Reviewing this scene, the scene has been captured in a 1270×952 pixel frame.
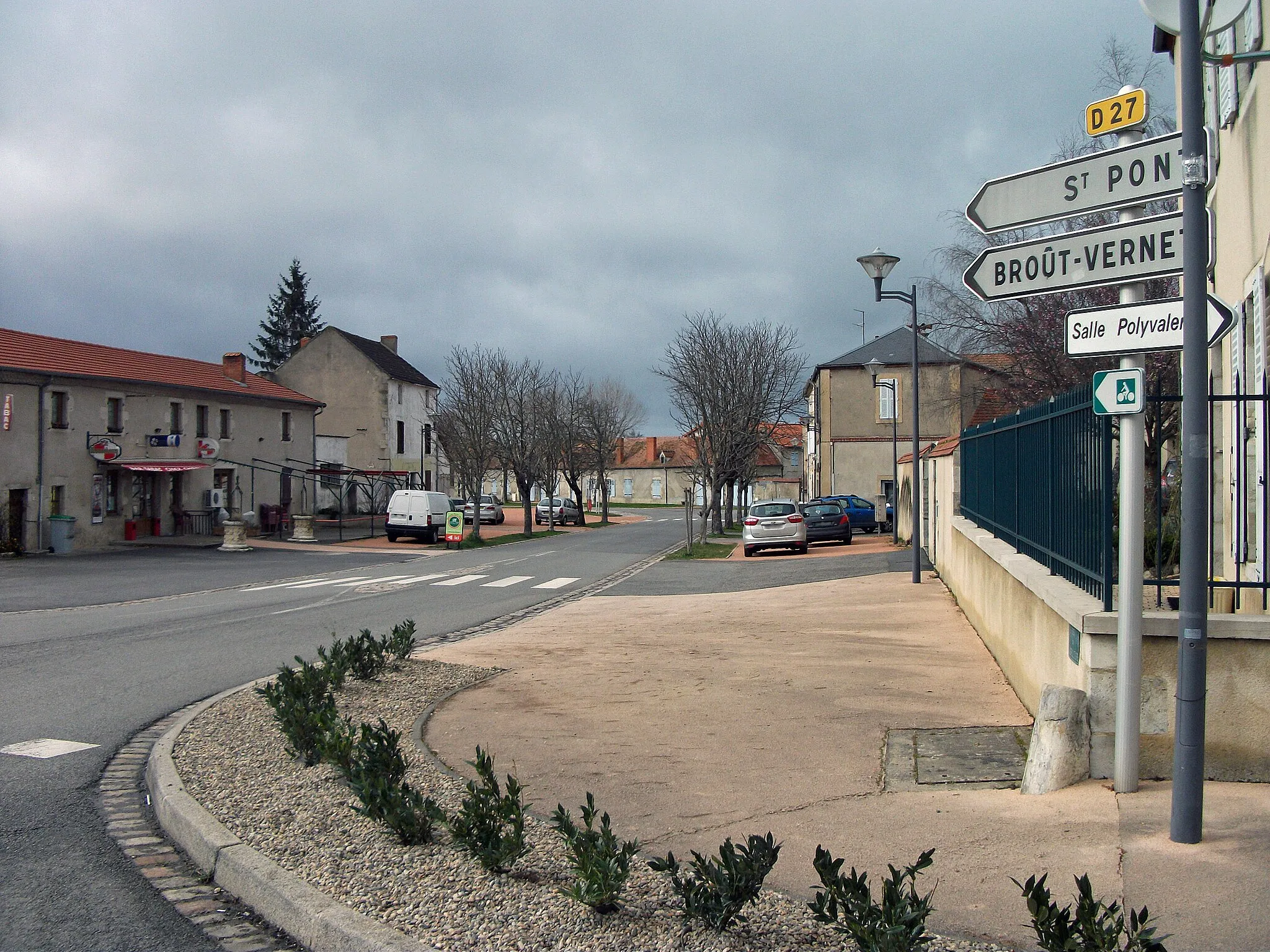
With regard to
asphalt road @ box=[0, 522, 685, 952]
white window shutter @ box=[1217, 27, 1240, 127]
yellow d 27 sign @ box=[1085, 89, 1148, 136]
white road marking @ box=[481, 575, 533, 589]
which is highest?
white window shutter @ box=[1217, 27, 1240, 127]

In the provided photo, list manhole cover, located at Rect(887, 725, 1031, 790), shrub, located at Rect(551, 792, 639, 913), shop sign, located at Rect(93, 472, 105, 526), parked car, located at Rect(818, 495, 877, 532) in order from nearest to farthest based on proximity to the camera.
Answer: shrub, located at Rect(551, 792, 639, 913) → manhole cover, located at Rect(887, 725, 1031, 790) → shop sign, located at Rect(93, 472, 105, 526) → parked car, located at Rect(818, 495, 877, 532)

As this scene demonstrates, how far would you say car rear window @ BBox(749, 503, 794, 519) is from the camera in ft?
102

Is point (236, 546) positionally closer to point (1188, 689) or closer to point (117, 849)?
point (117, 849)

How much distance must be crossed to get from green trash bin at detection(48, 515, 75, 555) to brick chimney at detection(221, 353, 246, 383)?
563 inches

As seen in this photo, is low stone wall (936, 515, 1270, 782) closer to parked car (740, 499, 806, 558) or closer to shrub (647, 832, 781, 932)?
shrub (647, 832, 781, 932)

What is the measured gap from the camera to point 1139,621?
520 cm

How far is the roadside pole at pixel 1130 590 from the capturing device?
5.17 m

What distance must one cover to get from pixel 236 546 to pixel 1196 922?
33078 mm

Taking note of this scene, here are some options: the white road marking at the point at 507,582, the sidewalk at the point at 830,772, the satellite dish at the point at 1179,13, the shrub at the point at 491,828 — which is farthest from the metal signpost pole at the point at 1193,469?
the white road marking at the point at 507,582

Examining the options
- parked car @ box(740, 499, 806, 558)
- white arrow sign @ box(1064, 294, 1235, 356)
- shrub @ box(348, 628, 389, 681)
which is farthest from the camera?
parked car @ box(740, 499, 806, 558)

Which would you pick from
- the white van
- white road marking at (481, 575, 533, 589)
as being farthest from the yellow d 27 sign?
the white van

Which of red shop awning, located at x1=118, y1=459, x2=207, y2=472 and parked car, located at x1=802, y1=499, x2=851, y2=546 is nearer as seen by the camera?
red shop awning, located at x1=118, y1=459, x2=207, y2=472

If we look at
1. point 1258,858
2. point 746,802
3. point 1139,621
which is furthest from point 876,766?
point 1258,858

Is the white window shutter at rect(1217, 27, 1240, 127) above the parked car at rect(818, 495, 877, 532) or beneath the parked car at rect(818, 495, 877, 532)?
above
